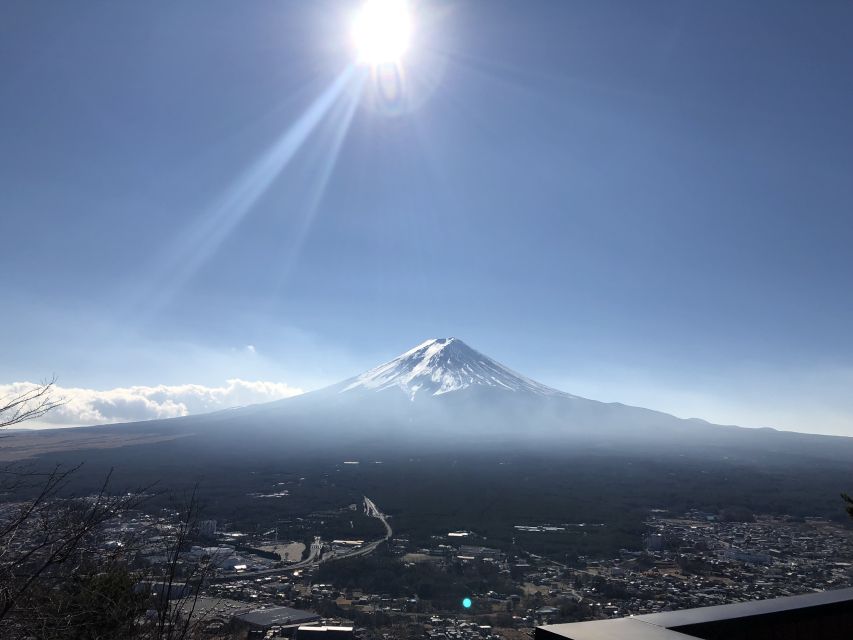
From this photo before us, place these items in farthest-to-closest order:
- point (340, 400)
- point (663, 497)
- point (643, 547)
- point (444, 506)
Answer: point (340, 400), point (663, 497), point (444, 506), point (643, 547)

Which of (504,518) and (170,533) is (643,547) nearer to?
(504,518)

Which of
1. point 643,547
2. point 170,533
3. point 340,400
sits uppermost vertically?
point 340,400

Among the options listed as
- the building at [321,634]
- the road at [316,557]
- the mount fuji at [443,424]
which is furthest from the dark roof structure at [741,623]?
the mount fuji at [443,424]

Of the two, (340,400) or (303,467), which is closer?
(303,467)

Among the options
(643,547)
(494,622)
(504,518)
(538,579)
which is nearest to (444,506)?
(504,518)

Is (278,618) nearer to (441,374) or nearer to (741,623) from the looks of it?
(741,623)

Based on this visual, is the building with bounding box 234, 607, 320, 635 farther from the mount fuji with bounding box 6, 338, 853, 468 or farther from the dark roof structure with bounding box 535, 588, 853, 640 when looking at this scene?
the mount fuji with bounding box 6, 338, 853, 468

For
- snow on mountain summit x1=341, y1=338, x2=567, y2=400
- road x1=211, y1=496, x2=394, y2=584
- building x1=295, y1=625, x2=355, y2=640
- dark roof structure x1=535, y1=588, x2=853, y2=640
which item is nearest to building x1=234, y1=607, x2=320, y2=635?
building x1=295, y1=625, x2=355, y2=640

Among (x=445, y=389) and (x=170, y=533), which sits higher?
(x=445, y=389)

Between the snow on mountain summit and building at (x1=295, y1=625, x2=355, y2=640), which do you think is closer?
building at (x1=295, y1=625, x2=355, y2=640)
